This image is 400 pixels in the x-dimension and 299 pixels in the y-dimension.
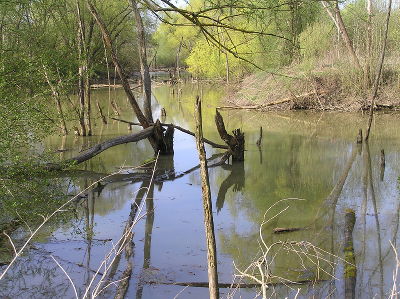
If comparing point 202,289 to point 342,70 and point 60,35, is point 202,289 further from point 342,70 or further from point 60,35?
point 342,70

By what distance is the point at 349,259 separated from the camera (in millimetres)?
5688

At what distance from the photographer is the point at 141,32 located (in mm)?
12281

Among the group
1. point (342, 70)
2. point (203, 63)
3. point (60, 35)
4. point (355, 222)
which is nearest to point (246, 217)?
point (355, 222)

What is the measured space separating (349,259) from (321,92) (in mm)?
15940

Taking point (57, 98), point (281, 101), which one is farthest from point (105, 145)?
point (281, 101)

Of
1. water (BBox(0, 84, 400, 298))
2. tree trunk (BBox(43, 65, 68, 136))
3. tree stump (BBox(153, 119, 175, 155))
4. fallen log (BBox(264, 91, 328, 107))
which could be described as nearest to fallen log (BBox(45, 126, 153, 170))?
tree stump (BBox(153, 119, 175, 155))

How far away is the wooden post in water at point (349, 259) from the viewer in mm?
5016

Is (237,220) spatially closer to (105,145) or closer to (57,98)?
(105,145)

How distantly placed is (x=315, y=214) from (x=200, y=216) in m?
1.79

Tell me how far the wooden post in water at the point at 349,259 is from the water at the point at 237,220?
11cm

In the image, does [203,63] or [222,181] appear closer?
[222,181]

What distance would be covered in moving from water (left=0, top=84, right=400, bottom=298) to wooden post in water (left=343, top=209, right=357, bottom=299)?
0.35ft

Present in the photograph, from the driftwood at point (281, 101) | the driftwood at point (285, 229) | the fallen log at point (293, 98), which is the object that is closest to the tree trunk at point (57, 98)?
the driftwood at point (285, 229)

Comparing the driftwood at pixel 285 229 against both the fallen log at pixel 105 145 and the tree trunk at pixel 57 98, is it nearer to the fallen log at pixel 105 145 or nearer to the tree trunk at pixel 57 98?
the tree trunk at pixel 57 98
